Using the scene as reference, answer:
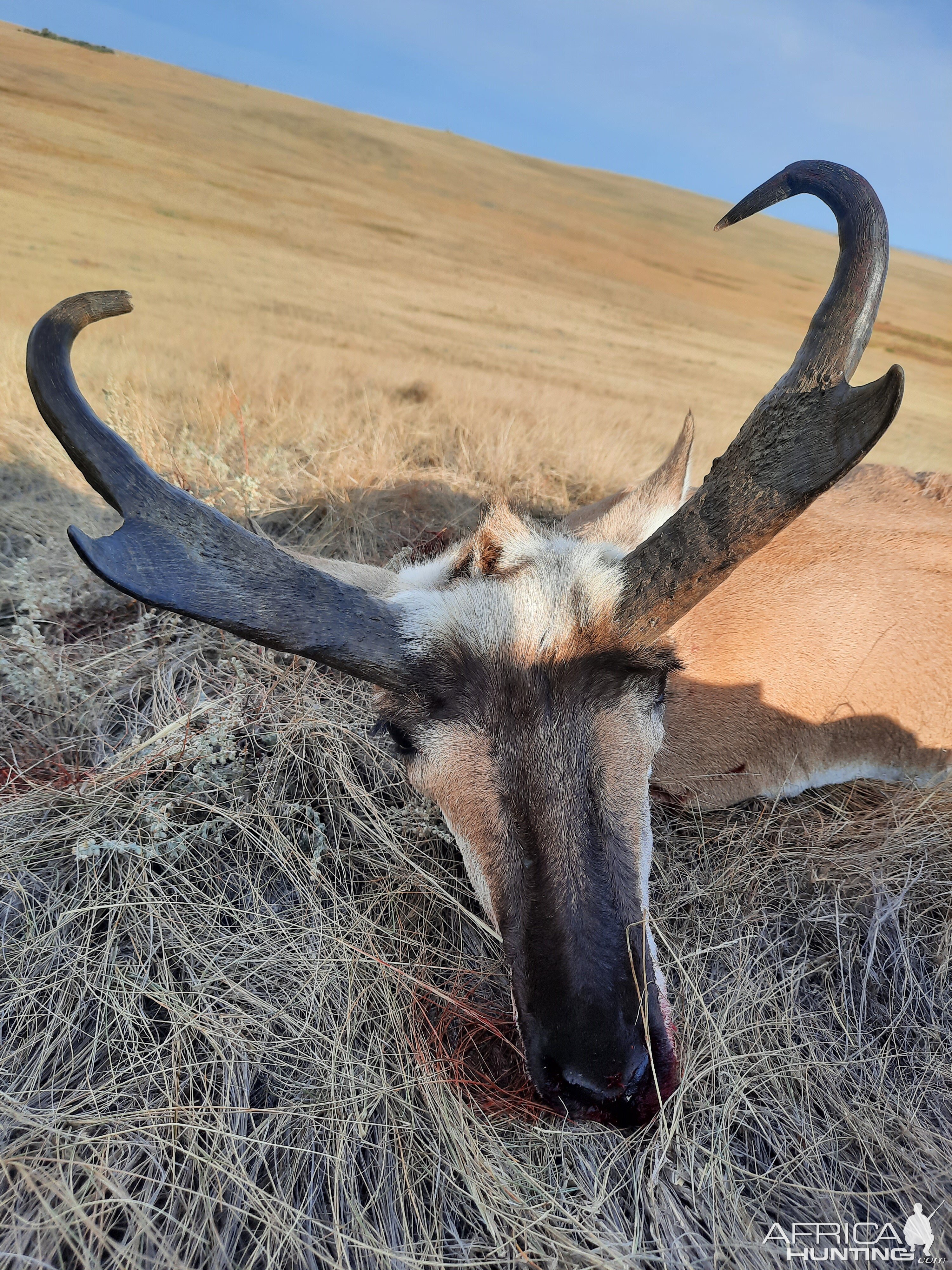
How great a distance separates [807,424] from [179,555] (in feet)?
6.44

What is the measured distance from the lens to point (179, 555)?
212cm

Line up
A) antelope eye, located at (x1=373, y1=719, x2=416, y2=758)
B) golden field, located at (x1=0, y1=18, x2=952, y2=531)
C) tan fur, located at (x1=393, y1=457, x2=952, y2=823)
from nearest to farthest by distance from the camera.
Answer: antelope eye, located at (x1=373, y1=719, x2=416, y2=758) < tan fur, located at (x1=393, y1=457, x2=952, y2=823) < golden field, located at (x1=0, y1=18, x2=952, y2=531)

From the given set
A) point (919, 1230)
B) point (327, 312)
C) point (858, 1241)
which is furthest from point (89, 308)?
point (327, 312)

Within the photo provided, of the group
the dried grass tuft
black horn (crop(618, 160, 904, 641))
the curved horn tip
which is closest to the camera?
black horn (crop(618, 160, 904, 641))

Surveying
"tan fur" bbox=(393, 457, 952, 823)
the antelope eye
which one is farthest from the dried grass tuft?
the antelope eye

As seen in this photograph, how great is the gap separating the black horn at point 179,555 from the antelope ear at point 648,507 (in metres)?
1.49

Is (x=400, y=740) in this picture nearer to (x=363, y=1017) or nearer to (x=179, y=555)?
(x=179, y=555)

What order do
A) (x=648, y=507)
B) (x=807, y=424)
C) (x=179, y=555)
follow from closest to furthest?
(x=807, y=424), (x=179, y=555), (x=648, y=507)

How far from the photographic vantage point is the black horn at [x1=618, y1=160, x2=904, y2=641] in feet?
6.06

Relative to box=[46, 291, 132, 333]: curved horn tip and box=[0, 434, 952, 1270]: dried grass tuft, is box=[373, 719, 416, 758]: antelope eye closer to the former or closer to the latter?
box=[0, 434, 952, 1270]: dried grass tuft

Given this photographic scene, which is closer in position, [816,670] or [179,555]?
[179,555]

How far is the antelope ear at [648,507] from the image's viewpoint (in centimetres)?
326

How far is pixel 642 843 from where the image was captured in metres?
2.45

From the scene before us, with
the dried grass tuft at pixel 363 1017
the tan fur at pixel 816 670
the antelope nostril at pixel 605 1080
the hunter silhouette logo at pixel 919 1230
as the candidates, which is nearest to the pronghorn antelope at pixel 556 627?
the antelope nostril at pixel 605 1080
